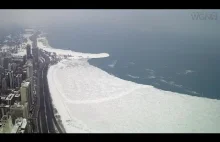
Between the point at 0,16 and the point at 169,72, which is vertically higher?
the point at 0,16

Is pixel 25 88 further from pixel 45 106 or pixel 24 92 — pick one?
pixel 45 106

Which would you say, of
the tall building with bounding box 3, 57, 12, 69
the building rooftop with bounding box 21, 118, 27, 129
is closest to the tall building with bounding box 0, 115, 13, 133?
the building rooftop with bounding box 21, 118, 27, 129

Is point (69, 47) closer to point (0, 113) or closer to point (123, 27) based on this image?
point (123, 27)

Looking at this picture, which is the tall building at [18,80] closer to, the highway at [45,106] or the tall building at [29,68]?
the tall building at [29,68]

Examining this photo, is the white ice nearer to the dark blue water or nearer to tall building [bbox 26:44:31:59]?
the dark blue water

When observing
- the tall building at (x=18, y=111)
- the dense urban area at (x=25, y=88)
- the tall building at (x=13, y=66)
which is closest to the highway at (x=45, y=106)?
the dense urban area at (x=25, y=88)
